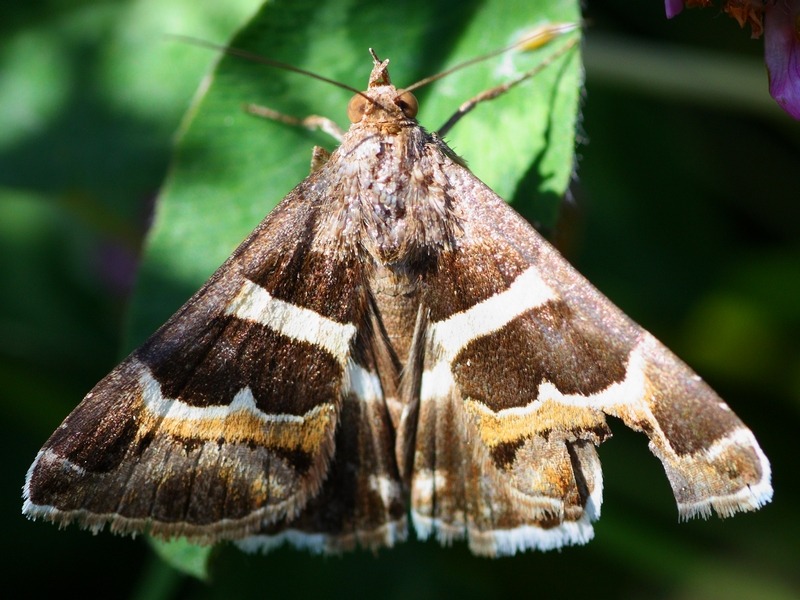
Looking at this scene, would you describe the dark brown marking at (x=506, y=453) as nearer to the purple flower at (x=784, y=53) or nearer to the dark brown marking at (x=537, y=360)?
the dark brown marking at (x=537, y=360)

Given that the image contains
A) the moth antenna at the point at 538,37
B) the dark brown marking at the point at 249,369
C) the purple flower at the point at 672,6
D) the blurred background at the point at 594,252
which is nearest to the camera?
the purple flower at the point at 672,6

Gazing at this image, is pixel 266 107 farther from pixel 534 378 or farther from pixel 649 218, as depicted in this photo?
pixel 649 218

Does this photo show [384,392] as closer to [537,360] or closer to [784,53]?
[537,360]

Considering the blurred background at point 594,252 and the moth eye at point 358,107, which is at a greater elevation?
the moth eye at point 358,107

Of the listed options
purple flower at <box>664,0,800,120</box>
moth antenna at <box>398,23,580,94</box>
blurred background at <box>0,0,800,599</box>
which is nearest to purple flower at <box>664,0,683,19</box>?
purple flower at <box>664,0,800,120</box>

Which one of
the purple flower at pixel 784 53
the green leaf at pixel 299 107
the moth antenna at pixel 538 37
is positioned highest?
the purple flower at pixel 784 53

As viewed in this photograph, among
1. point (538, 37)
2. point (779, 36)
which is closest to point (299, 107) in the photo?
point (538, 37)

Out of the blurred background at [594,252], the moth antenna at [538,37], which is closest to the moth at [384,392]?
the moth antenna at [538,37]
